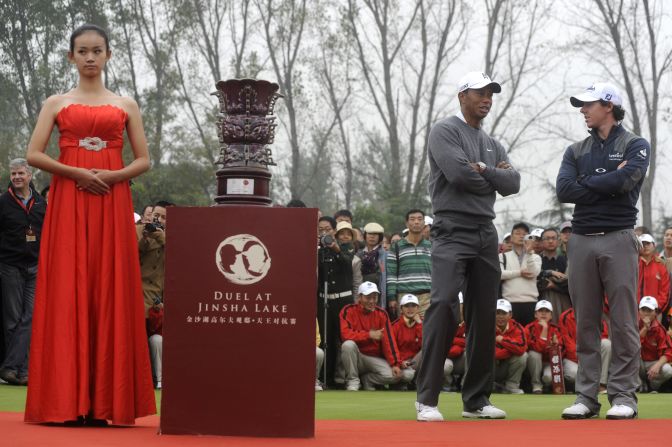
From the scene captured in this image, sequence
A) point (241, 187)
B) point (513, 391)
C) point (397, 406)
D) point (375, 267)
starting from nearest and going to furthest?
1. point (241, 187)
2. point (397, 406)
3. point (513, 391)
4. point (375, 267)

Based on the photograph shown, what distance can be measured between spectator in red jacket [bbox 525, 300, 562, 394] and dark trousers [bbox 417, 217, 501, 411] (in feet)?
17.4

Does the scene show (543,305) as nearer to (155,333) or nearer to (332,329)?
(332,329)

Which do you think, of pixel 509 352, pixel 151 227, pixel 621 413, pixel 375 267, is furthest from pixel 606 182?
pixel 375 267

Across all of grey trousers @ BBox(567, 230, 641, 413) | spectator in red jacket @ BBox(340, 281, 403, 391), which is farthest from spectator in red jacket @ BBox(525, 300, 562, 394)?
grey trousers @ BBox(567, 230, 641, 413)

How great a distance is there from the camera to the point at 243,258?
16.6 feet

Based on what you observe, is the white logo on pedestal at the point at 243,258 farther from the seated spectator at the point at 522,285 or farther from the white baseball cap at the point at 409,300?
the seated spectator at the point at 522,285

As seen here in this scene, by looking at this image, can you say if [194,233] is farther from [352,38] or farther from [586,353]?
[352,38]

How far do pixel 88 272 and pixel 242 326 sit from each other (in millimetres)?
974

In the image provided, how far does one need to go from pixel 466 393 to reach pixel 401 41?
2211 centimetres

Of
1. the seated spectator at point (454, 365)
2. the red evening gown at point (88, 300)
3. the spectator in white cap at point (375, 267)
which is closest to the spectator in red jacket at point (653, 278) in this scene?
Result: the seated spectator at point (454, 365)

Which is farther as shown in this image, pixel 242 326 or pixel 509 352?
pixel 509 352

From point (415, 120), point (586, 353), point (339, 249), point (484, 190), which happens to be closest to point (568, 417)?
point (586, 353)

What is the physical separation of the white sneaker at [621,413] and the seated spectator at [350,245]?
6.11 meters

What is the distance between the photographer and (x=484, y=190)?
254 inches
